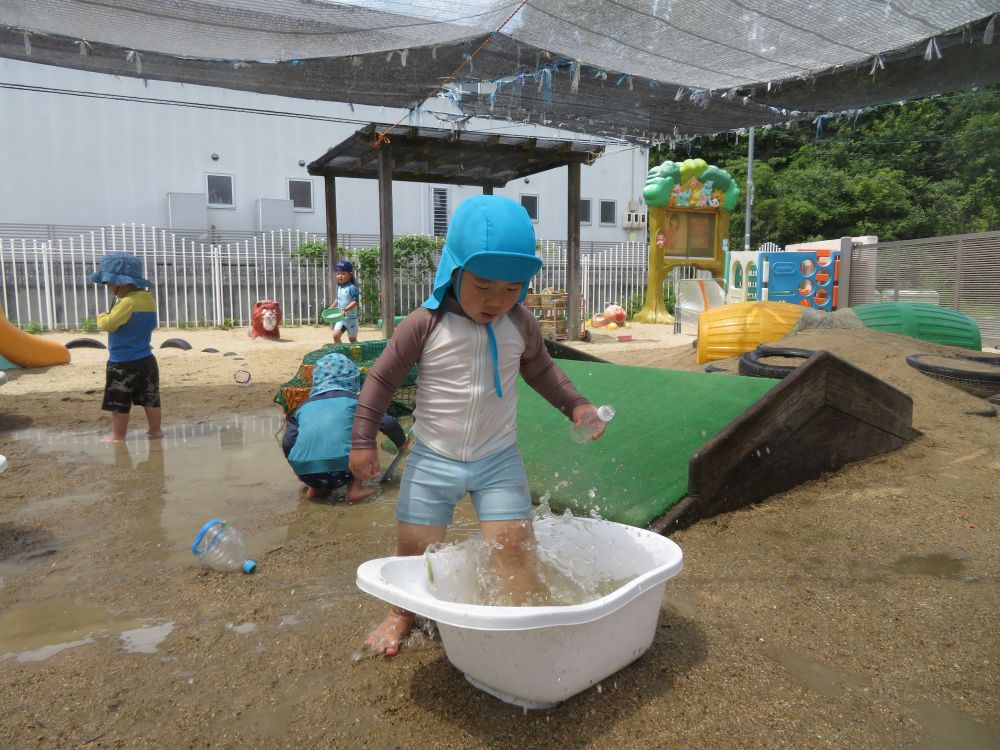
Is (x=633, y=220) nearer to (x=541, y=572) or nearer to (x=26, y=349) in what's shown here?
(x=26, y=349)

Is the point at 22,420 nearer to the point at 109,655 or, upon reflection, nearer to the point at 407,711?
the point at 109,655

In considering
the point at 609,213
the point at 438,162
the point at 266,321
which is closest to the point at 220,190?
the point at 266,321

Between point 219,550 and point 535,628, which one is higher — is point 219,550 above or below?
below

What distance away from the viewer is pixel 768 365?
16.9ft

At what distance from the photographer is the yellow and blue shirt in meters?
5.15

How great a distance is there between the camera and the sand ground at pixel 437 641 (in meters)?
1.84

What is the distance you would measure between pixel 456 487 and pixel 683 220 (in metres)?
17.0

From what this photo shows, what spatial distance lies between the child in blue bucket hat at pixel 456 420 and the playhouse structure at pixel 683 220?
15885mm

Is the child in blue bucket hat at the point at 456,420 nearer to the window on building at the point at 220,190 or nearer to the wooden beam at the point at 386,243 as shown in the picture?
the wooden beam at the point at 386,243

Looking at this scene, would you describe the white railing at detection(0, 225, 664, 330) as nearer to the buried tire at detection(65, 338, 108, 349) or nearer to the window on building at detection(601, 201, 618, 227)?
the buried tire at detection(65, 338, 108, 349)

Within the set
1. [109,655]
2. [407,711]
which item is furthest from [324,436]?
[407,711]

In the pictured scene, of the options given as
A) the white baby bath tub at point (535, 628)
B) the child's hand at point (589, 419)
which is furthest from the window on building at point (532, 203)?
the white baby bath tub at point (535, 628)

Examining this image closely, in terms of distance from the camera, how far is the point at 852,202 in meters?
31.5

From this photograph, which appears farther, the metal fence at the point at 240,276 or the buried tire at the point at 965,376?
the metal fence at the point at 240,276
